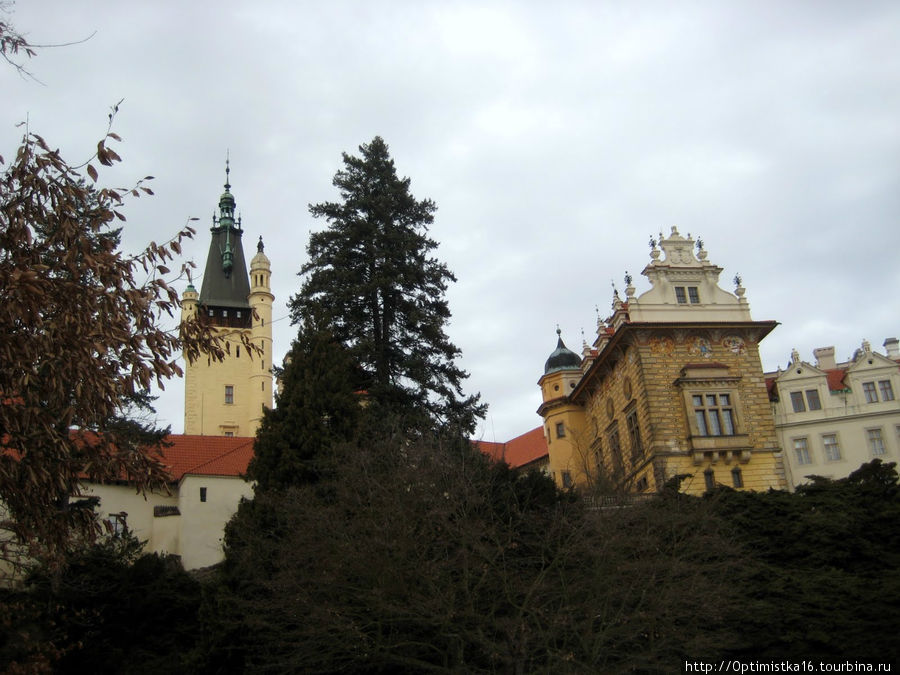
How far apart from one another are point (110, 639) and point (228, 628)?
729 cm

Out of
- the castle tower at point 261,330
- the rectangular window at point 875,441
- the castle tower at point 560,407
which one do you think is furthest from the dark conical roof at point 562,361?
the castle tower at point 261,330

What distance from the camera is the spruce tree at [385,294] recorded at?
28.4m

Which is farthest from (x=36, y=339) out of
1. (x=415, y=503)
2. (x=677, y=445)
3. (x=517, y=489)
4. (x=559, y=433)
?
(x=559, y=433)

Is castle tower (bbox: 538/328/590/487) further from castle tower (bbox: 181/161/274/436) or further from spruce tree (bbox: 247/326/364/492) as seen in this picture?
castle tower (bbox: 181/161/274/436)

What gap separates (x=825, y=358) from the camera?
1812 inches

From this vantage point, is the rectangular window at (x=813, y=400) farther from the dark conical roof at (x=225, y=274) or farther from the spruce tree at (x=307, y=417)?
the dark conical roof at (x=225, y=274)

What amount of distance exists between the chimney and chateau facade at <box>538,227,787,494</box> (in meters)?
10.5

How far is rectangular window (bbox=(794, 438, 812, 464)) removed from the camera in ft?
132

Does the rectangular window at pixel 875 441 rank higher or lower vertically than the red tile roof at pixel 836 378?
lower

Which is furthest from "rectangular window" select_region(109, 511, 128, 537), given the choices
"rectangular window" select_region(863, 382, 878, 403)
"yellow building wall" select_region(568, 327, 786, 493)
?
"rectangular window" select_region(863, 382, 878, 403)

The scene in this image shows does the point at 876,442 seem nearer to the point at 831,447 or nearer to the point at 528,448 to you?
the point at 831,447

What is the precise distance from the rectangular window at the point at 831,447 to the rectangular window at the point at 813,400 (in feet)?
4.37

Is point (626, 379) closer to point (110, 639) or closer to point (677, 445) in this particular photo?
point (677, 445)

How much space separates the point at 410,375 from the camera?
28.5m
